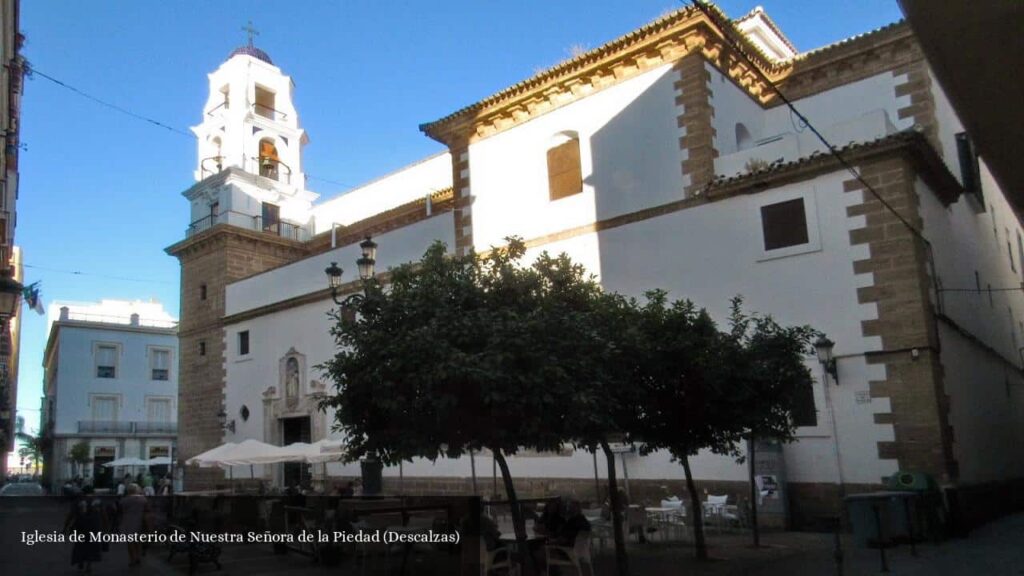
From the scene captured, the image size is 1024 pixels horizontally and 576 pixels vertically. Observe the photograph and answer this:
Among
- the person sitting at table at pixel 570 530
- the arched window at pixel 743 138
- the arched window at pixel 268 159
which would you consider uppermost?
the arched window at pixel 268 159

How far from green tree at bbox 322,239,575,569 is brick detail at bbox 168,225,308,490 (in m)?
19.6

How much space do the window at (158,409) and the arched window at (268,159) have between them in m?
27.3

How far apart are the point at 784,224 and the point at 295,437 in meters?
15.4

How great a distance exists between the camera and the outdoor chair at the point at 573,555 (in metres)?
8.87

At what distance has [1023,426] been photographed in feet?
64.7

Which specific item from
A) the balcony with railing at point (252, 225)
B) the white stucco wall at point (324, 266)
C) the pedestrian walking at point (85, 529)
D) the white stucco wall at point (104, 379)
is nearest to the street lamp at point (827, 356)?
the white stucco wall at point (324, 266)

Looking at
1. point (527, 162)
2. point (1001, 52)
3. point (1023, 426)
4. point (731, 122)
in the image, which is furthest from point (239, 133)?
point (1001, 52)

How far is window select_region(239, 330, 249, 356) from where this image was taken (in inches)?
1029

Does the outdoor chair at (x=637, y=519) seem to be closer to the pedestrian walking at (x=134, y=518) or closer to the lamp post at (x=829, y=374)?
the lamp post at (x=829, y=374)

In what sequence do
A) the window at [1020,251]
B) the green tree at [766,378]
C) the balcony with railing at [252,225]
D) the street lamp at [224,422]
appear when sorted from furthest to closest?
the balcony with railing at [252,225] → the street lamp at [224,422] → the window at [1020,251] → the green tree at [766,378]

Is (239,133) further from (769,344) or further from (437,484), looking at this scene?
(769,344)

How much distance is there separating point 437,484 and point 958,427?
36.5ft

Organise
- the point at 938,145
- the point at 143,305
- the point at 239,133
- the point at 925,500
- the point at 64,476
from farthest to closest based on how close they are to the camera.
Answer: the point at 143,305, the point at 64,476, the point at 239,133, the point at 938,145, the point at 925,500

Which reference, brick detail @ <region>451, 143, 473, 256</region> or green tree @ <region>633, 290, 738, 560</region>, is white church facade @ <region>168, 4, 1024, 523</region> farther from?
green tree @ <region>633, 290, 738, 560</region>
